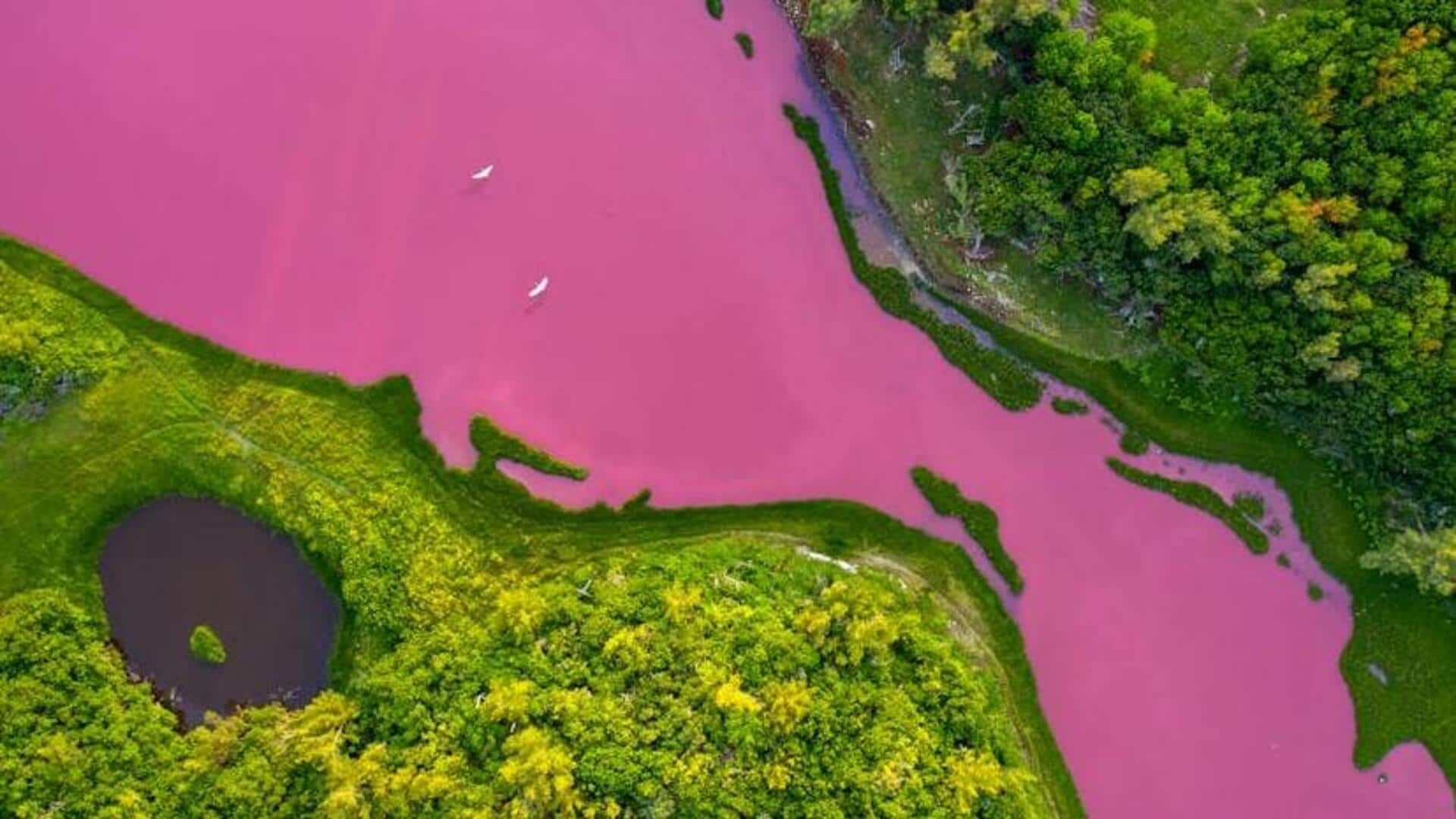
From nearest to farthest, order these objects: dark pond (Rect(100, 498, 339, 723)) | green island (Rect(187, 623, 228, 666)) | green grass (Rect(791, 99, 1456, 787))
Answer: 1. green island (Rect(187, 623, 228, 666))
2. dark pond (Rect(100, 498, 339, 723))
3. green grass (Rect(791, 99, 1456, 787))

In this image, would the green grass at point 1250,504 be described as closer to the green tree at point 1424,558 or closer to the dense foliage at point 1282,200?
the dense foliage at point 1282,200

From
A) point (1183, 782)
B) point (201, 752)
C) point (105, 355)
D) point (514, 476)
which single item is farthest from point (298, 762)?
point (1183, 782)

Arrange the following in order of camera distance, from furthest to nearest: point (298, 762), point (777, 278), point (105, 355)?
point (777, 278) < point (105, 355) < point (298, 762)

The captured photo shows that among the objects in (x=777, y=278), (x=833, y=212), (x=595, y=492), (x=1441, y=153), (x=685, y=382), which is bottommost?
(x=595, y=492)

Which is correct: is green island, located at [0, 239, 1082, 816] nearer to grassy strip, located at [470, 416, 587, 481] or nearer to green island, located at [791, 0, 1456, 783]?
grassy strip, located at [470, 416, 587, 481]

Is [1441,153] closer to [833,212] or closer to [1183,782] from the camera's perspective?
[833,212]

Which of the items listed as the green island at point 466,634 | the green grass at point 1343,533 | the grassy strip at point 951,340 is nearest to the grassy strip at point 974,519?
the green island at point 466,634

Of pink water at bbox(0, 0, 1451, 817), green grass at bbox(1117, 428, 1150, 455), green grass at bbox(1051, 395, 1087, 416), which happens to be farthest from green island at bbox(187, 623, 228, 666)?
green grass at bbox(1117, 428, 1150, 455)
